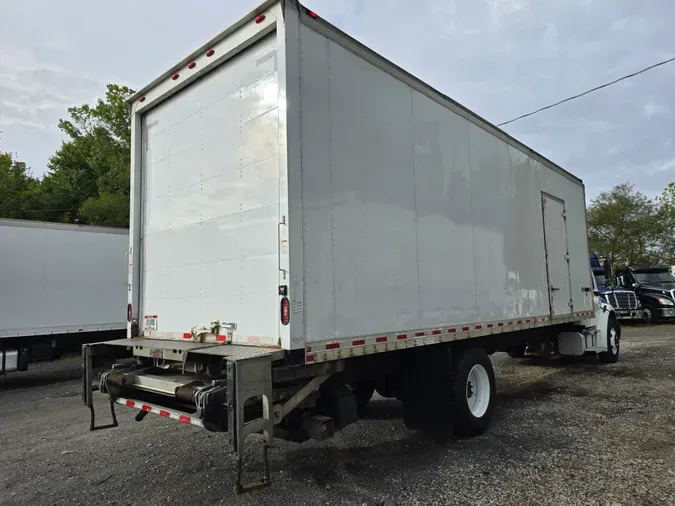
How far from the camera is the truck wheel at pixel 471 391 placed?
512 centimetres

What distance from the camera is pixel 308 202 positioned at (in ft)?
12.2

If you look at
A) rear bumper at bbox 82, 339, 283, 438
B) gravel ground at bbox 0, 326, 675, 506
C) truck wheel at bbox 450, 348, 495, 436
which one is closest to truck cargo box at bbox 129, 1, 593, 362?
rear bumper at bbox 82, 339, 283, 438

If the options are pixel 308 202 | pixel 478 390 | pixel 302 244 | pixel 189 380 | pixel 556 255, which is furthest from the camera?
pixel 556 255

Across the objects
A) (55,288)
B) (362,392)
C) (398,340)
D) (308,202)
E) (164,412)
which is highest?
(308,202)

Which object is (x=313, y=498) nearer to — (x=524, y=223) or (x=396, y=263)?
(x=396, y=263)

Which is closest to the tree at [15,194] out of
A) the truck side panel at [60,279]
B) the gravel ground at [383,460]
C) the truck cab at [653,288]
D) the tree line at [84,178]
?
the tree line at [84,178]

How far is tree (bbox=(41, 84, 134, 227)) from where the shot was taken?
2295cm

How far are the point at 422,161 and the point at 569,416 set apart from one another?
410 cm

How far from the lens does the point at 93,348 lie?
4.81 metres

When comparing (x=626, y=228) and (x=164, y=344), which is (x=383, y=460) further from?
(x=626, y=228)

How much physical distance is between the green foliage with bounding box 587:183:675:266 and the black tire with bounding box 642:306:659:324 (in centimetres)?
1758

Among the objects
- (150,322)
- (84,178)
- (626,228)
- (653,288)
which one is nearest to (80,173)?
(84,178)

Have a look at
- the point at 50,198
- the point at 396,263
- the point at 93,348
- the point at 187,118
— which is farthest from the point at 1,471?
the point at 50,198

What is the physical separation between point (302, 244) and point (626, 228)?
40.1 m
